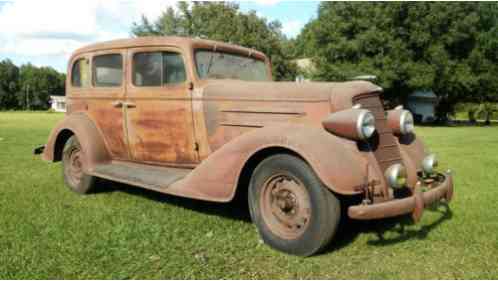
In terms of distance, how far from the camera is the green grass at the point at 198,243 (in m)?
3.32

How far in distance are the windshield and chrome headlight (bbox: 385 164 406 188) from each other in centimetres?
232

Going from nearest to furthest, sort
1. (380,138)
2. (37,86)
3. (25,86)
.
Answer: (380,138) → (25,86) → (37,86)

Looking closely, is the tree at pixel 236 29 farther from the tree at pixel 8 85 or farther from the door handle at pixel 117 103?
the tree at pixel 8 85

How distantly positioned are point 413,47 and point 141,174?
25827 mm

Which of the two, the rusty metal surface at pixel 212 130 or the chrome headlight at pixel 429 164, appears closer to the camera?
the rusty metal surface at pixel 212 130

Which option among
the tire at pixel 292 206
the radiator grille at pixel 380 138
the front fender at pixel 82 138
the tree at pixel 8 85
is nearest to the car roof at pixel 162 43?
the front fender at pixel 82 138

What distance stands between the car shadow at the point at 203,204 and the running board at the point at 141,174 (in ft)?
1.56

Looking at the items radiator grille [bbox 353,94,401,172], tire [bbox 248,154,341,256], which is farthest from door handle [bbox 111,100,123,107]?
radiator grille [bbox 353,94,401,172]

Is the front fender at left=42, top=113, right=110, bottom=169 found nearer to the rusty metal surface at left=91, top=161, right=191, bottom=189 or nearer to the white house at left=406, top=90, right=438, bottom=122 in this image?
the rusty metal surface at left=91, top=161, right=191, bottom=189

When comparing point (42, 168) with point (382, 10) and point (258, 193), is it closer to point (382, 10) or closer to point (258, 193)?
point (258, 193)

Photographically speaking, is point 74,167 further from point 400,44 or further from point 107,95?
point 400,44

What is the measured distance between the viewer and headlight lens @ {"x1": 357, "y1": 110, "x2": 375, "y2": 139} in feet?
11.7

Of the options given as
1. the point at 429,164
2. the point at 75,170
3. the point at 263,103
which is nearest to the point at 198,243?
the point at 263,103

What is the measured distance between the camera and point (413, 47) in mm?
27203
